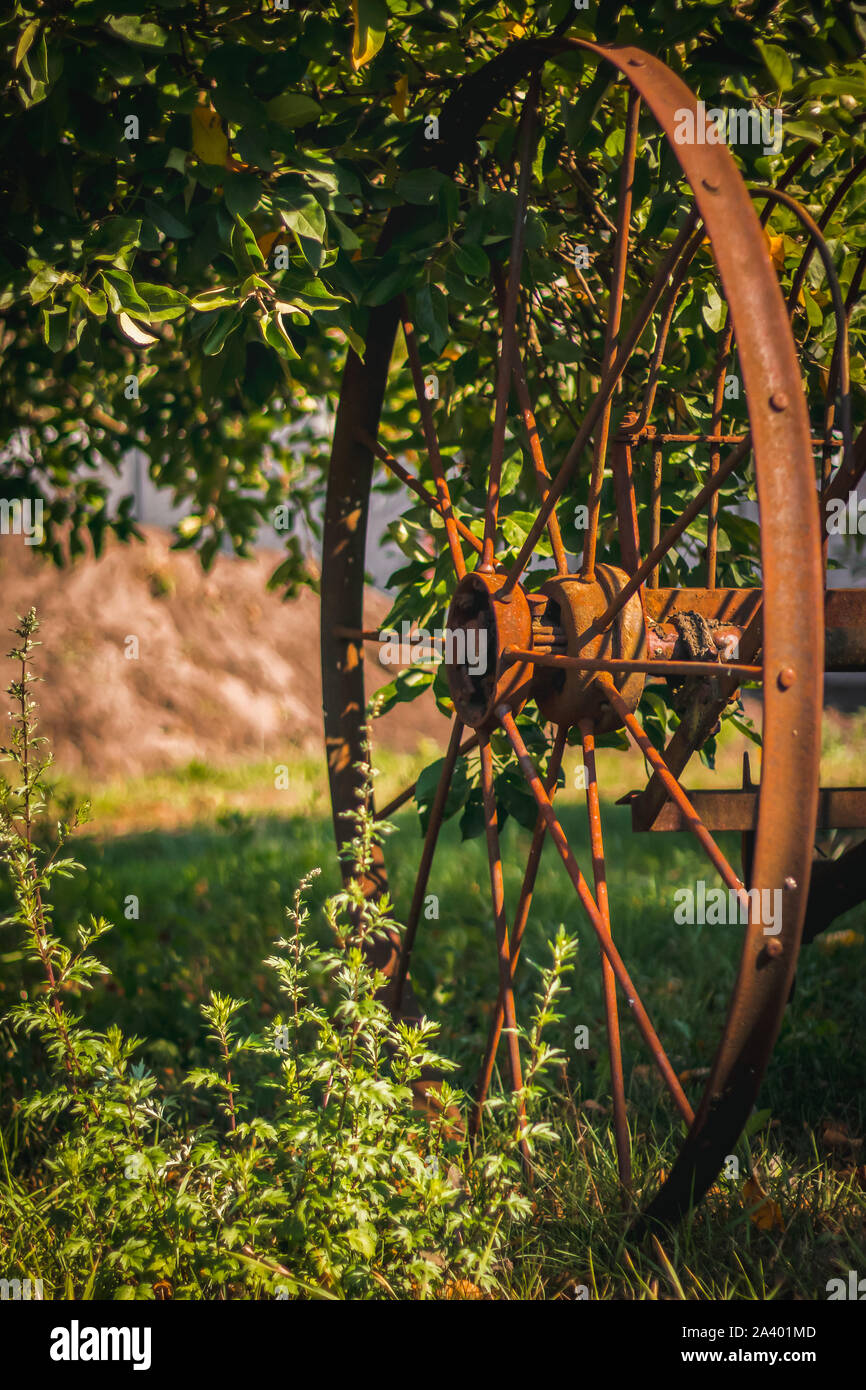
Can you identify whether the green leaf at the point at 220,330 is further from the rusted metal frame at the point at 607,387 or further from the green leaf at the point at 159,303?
the rusted metal frame at the point at 607,387

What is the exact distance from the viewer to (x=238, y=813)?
5488mm

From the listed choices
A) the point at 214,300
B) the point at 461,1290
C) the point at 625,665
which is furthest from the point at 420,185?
the point at 461,1290

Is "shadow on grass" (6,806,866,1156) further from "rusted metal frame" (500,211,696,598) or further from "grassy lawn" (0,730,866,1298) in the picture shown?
"rusted metal frame" (500,211,696,598)

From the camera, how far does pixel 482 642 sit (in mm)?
1992

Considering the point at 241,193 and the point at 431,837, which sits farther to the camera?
the point at 431,837

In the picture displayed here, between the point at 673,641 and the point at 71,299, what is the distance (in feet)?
4.15

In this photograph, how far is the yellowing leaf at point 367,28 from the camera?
1.84 metres

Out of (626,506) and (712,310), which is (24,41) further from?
(712,310)

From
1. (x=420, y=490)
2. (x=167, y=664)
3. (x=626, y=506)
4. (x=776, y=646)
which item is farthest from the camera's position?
(x=167, y=664)

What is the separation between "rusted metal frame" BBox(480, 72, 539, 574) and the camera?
79.4 inches

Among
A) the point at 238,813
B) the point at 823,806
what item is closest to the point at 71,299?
the point at 823,806

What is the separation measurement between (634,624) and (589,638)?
0.08 m

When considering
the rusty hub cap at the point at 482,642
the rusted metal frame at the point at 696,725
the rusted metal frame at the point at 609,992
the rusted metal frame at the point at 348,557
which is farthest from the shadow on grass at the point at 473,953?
the rusted metal frame at the point at 696,725

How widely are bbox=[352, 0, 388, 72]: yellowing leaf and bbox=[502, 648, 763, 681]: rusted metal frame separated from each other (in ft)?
3.46
